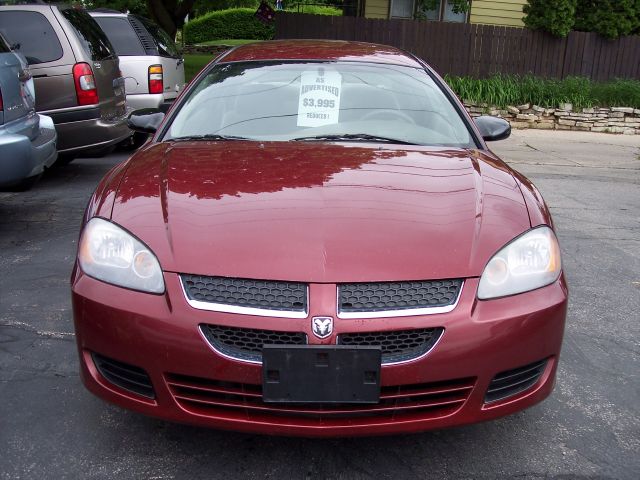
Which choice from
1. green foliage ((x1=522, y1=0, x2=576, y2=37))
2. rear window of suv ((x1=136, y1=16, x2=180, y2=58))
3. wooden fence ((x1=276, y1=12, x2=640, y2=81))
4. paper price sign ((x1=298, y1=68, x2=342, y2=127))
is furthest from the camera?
wooden fence ((x1=276, y1=12, x2=640, y2=81))

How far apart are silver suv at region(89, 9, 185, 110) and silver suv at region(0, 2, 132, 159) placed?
1.72 meters

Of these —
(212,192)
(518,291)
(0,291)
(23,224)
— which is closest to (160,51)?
(23,224)

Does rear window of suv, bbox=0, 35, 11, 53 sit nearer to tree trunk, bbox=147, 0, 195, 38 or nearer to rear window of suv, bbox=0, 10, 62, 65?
rear window of suv, bbox=0, 10, 62, 65

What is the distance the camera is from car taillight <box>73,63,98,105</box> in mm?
6828

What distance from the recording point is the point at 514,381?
246 centimetres

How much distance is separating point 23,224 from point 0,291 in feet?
5.45

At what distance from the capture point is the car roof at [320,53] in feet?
13.2

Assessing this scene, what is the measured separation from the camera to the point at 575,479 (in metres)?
2.54

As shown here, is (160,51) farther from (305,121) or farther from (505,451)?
(505,451)

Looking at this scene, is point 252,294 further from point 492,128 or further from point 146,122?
point 492,128

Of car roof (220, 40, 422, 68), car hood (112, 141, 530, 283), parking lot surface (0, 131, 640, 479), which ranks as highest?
car roof (220, 40, 422, 68)

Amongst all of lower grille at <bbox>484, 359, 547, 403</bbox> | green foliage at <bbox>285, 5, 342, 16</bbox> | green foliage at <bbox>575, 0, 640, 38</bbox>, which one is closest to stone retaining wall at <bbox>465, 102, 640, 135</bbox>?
green foliage at <bbox>575, 0, 640, 38</bbox>

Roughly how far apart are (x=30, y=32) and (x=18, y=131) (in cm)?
221

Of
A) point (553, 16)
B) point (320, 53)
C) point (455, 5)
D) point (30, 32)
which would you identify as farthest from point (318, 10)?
point (320, 53)
